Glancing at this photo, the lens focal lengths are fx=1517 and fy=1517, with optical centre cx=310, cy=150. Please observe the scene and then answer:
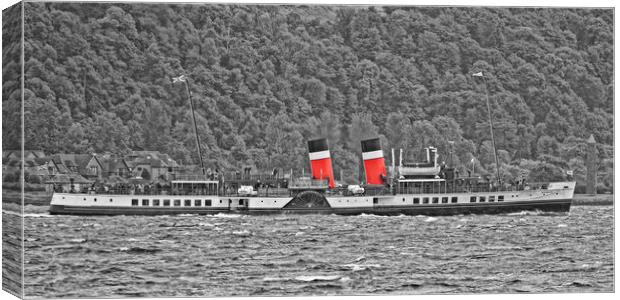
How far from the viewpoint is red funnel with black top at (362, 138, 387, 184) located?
33.1 metres

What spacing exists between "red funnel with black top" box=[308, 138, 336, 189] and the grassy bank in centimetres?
557

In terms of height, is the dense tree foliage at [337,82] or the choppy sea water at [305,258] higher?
the dense tree foliage at [337,82]

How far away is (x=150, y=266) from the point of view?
28.9 metres

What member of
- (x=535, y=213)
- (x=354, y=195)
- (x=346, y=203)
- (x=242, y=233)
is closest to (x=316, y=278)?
Result: (x=242, y=233)

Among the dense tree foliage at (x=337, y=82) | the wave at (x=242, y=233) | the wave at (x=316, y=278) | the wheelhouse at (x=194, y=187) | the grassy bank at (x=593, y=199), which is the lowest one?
the wave at (x=316, y=278)

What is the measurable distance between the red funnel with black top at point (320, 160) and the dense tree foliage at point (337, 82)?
0.22 metres

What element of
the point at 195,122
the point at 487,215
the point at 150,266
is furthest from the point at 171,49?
the point at 487,215

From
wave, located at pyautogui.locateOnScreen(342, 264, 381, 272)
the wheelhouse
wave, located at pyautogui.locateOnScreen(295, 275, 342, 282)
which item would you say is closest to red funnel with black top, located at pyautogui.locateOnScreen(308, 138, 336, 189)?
the wheelhouse

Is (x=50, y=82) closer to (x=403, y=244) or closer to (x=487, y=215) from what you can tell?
(x=403, y=244)

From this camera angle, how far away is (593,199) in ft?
108

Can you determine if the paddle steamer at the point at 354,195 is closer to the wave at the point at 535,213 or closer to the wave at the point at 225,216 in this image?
the wave at the point at 535,213

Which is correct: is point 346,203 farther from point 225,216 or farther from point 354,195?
point 225,216

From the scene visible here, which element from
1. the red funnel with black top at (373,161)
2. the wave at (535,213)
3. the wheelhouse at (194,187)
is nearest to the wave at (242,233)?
the red funnel with black top at (373,161)

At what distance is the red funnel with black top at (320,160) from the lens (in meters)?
33.1
